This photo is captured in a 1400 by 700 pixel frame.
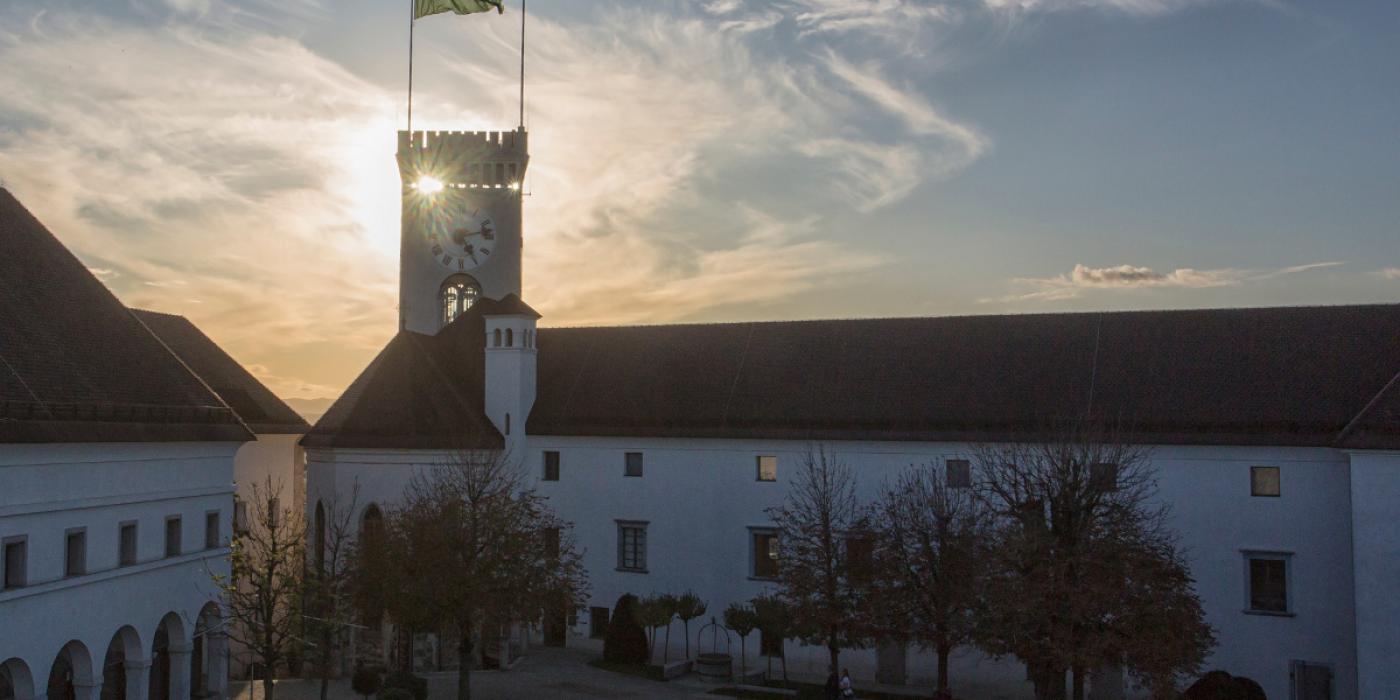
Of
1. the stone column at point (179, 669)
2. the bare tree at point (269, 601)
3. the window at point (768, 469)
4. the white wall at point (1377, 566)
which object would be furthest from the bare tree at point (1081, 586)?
the stone column at point (179, 669)

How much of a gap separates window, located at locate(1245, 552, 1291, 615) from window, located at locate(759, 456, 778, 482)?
58.0 feet

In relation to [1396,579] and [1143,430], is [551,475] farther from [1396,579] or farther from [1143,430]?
[1396,579]

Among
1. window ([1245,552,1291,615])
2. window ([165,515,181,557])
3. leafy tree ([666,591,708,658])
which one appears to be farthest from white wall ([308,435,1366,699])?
window ([165,515,181,557])

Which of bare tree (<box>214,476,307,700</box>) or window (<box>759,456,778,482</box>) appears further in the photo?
window (<box>759,456,778,482</box>)

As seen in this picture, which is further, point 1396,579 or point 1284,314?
point 1284,314

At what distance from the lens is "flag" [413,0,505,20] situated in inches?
2355

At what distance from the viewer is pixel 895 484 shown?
4809 cm

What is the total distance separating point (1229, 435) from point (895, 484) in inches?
474

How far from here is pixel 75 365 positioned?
36125mm

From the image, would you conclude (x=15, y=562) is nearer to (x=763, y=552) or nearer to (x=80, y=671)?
(x=80, y=671)

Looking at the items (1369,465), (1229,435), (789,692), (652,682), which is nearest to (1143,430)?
(1229,435)

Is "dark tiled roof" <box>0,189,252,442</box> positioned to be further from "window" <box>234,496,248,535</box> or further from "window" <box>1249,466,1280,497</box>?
"window" <box>1249,466,1280,497</box>

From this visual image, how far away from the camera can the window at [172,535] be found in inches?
1538

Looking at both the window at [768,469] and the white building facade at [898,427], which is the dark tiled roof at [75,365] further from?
the window at [768,469]
